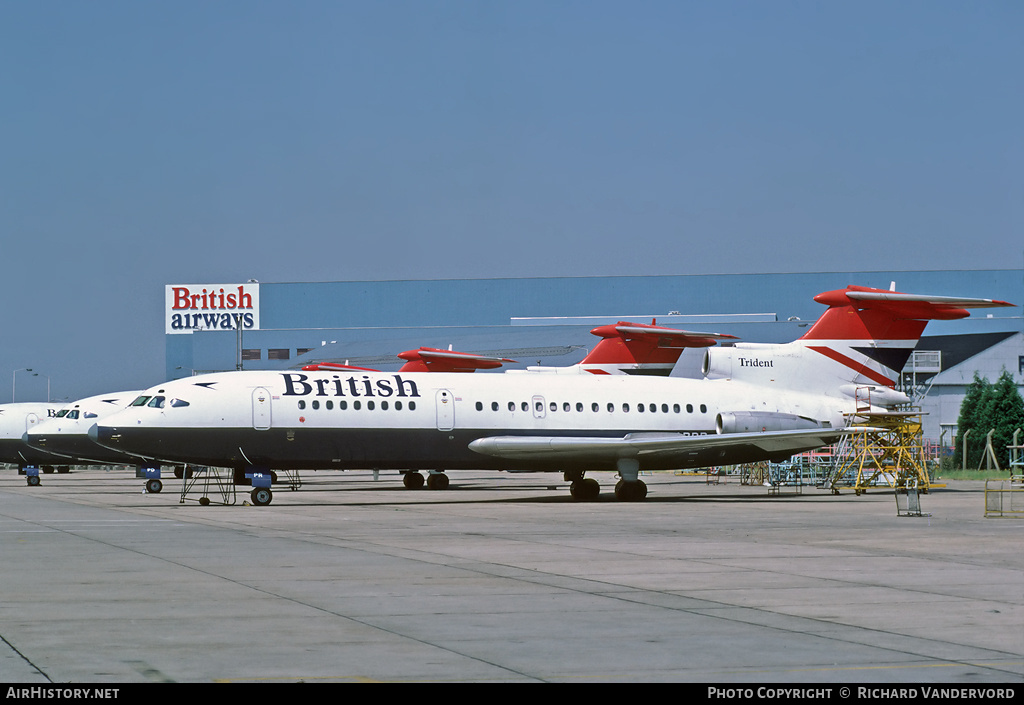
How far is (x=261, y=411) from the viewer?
33469 mm

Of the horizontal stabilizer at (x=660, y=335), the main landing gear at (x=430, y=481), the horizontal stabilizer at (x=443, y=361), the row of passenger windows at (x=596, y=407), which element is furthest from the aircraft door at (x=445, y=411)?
the horizontal stabilizer at (x=443, y=361)

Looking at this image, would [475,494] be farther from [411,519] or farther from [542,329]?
[542,329]

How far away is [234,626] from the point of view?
11.1 metres

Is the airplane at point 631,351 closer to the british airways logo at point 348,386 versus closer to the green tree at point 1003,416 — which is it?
the british airways logo at point 348,386

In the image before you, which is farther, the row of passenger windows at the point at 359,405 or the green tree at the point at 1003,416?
the green tree at the point at 1003,416

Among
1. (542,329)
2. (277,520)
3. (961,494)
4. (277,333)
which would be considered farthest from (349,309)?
(277,520)

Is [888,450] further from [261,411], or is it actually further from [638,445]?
[261,411]

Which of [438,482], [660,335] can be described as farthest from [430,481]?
[660,335]

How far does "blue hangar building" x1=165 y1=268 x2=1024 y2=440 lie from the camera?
306ft

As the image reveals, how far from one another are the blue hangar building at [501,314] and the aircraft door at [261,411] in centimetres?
5768

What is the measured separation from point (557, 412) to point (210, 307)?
75.2 m

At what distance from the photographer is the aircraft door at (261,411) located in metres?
33.4

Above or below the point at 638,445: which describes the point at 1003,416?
above

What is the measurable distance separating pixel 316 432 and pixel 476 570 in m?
18.4
